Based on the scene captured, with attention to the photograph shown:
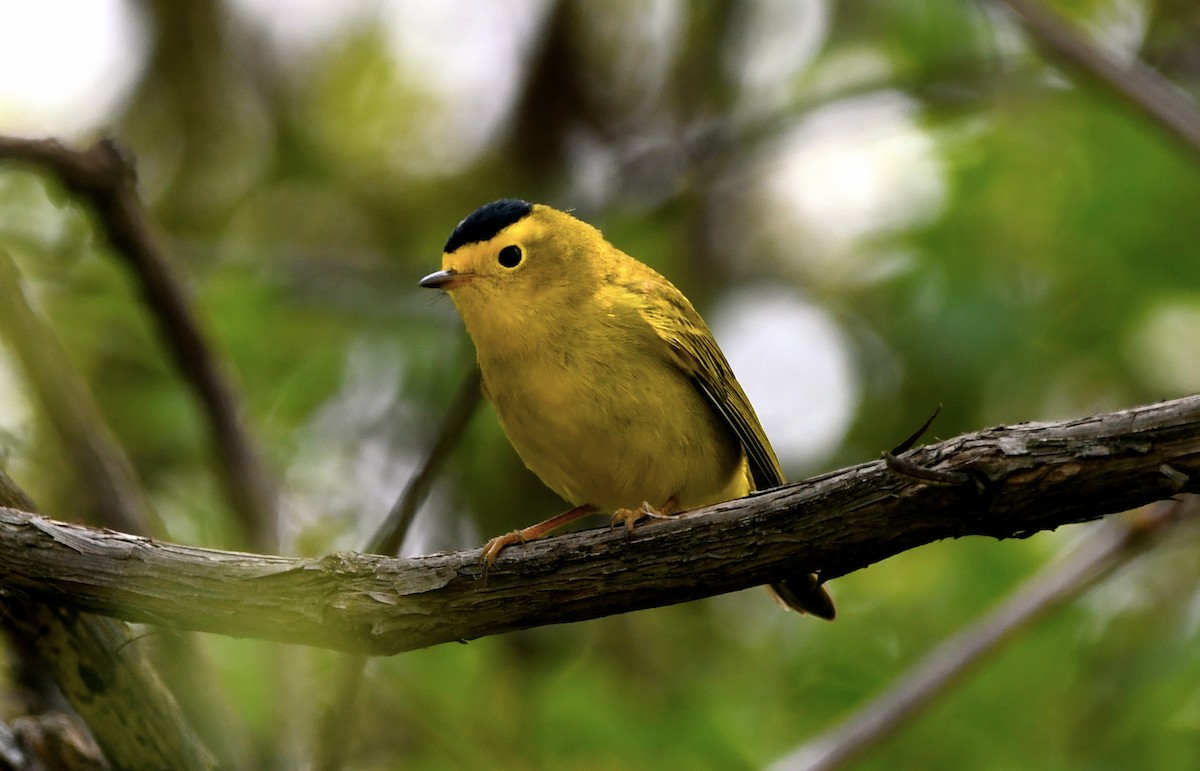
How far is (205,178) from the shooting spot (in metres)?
7.99

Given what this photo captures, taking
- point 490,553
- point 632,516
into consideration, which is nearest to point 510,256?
point 632,516

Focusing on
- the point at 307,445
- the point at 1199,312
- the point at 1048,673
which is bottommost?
the point at 1048,673

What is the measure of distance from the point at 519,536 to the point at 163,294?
188 centimetres

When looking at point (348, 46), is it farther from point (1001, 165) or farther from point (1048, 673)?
point (1048, 673)

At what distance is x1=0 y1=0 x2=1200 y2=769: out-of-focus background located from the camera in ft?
15.8

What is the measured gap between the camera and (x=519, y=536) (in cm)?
Result: 359

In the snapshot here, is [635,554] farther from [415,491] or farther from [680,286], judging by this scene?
[680,286]

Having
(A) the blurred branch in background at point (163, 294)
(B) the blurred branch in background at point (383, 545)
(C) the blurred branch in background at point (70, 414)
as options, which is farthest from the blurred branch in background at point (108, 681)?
(A) the blurred branch in background at point (163, 294)

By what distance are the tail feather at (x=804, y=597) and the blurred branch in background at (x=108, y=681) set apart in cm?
215

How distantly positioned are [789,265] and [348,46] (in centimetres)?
314

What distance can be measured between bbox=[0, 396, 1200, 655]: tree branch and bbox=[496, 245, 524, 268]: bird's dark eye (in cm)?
165

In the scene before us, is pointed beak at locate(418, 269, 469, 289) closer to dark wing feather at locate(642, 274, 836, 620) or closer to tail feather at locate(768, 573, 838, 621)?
dark wing feather at locate(642, 274, 836, 620)

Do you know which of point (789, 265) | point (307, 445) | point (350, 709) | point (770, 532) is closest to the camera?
Result: point (770, 532)

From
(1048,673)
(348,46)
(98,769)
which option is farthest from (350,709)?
(348,46)
